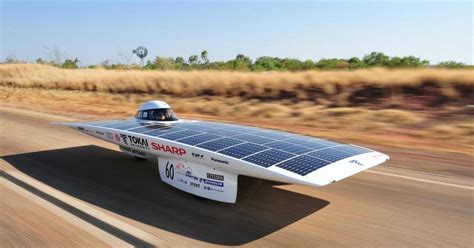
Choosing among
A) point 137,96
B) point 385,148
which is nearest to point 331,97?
point 385,148

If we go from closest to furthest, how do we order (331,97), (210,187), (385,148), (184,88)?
(210,187), (385,148), (331,97), (184,88)

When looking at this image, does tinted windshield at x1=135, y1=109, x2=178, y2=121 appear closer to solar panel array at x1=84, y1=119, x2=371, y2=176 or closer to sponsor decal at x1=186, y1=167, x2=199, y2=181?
solar panel array at x1=84, y1=119, x2=371, y2=176

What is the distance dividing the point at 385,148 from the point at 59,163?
7.79 metres

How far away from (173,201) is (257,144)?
1.61 m

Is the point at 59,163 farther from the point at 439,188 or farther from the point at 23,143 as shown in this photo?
the point at 439,188

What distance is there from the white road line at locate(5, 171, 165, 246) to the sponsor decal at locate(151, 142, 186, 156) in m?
1.32

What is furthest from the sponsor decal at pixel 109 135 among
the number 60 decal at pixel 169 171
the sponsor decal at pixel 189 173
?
the sponsor decal at pixel 189 173

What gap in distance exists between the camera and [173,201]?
5824 millimetres

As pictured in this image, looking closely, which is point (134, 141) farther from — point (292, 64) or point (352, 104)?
point (292, 64)

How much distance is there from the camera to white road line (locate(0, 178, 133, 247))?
4492 mm

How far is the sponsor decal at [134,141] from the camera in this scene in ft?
20.9

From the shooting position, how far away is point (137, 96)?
95.3 ft

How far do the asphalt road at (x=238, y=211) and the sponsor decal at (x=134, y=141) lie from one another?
74 cm

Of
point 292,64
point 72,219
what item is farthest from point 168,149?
point 292,64
